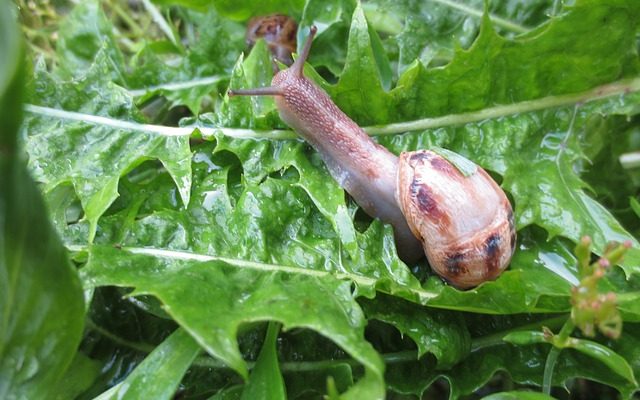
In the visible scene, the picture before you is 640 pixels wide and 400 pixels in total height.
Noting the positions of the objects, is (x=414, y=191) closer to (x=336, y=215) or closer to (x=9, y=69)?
(x=336, y=215)

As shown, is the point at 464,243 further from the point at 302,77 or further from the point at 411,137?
the point at 302,77

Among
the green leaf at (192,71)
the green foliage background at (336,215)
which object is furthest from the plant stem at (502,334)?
the green leaf at (192,71)

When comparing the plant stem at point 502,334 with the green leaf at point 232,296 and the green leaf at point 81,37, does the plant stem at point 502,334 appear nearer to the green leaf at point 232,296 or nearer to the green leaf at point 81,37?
the green leaf at point 232,296

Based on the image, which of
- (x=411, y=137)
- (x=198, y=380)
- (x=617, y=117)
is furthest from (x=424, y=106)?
(x=198, y=380)

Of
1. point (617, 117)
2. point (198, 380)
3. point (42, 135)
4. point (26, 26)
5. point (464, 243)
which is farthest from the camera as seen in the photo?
point (26, 26)

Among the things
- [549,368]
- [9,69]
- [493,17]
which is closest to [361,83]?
[493,17]

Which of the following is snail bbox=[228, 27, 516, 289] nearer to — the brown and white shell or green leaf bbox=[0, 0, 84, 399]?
the brown and white shell
